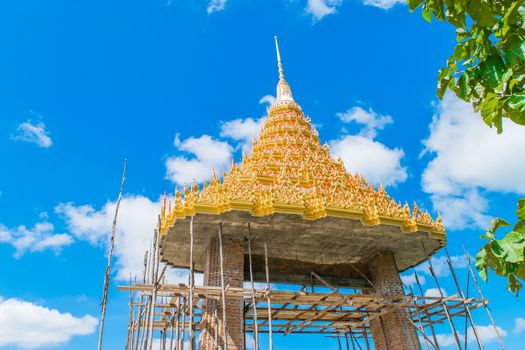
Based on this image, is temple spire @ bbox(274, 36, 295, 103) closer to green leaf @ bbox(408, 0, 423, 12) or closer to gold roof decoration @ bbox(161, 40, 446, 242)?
gold roof decoration @ bbox(161, 40, 446, 242)

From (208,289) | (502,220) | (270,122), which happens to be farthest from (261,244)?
(502,220)

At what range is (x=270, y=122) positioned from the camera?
2009 centimetres

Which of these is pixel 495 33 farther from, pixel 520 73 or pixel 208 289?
pixel 208 289

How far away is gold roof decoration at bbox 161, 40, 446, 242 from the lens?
42.3 ft

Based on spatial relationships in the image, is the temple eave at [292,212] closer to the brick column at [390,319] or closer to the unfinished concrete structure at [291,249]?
the unfinished concrete structure at [291,249]

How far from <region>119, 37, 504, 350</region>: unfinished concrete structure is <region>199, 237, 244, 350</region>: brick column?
0.10 ft

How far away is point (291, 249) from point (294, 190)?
2.77m

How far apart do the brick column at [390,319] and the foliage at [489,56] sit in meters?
12.6

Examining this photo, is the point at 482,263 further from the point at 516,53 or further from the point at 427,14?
the point at 427,14

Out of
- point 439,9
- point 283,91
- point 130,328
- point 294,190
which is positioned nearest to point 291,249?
point 294,190

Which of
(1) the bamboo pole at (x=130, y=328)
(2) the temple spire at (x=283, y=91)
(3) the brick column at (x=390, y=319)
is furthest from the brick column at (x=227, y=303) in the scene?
(2) the temple spire at (x=283, y=91)

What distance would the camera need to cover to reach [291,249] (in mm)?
15383

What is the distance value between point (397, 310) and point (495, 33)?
1373cm

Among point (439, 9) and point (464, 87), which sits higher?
point (439, 9)
